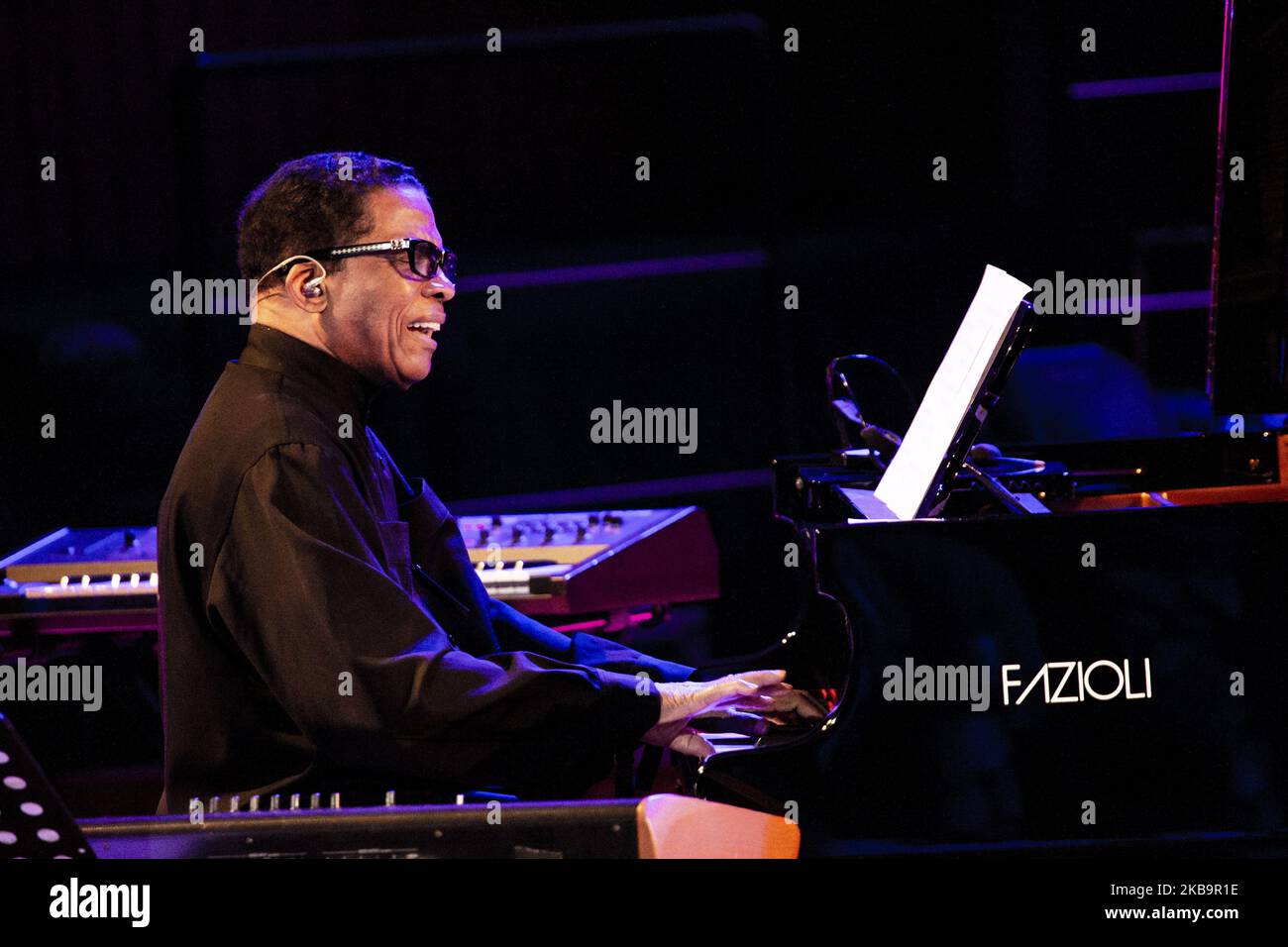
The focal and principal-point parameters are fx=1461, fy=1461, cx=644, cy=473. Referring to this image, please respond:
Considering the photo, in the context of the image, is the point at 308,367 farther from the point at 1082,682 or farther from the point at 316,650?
the point at 1082,682

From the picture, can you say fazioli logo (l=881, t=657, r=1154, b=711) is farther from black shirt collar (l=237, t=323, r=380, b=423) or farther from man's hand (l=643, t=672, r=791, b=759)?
black shirt collar (l=237, t=323, r=380, b=423)

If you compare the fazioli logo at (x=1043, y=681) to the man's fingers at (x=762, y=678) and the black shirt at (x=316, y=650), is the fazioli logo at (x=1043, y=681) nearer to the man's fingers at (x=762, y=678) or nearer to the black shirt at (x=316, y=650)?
the man's fingers at (x=762, y=678)

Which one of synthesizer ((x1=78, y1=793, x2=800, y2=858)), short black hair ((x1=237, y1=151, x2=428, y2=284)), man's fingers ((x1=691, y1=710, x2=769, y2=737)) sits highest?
short black hair ((x1=237, y1=151, x2=428, y2=284))

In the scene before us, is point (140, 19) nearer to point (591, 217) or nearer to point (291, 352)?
point (591, 217)

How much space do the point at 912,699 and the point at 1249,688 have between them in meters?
0.52

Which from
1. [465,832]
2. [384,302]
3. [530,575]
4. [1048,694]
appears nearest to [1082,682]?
[1048,694]

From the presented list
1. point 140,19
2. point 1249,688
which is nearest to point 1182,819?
point 1249,688

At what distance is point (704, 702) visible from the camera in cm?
234

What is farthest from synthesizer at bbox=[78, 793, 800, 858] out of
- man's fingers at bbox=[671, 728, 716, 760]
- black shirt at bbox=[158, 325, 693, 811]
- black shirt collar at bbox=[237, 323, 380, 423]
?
black shirt collar at bbox=[237, 323, 380, 423]

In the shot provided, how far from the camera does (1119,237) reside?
5.24 metres

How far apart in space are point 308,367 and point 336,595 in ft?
1.49

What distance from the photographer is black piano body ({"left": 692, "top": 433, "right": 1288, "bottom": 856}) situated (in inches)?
88.3

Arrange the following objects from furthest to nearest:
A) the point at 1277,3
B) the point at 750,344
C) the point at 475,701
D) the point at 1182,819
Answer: the point at 750,344 → the point at 1277,3 → the point at 1182,819 → the point at 475,701

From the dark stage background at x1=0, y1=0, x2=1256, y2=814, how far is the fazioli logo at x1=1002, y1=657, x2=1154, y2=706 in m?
2.75
